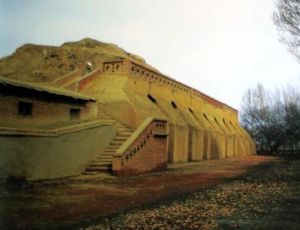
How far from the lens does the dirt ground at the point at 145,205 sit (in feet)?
24.2

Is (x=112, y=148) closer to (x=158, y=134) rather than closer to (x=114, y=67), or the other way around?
(x=158, y=134)

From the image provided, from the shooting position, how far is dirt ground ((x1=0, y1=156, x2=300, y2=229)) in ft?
24.2

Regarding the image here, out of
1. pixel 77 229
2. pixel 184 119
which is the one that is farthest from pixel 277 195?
pixel 184 119

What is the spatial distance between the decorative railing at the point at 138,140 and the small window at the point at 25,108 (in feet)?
14.4

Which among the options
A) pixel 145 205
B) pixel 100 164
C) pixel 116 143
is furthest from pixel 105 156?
pixel 145 205

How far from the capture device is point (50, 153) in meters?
14.7

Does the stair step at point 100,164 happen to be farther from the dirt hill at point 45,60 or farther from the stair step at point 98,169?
the dirt hill at point 45,60

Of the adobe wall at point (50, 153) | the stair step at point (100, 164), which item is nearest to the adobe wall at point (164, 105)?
the adobe wall at point (50, 153)

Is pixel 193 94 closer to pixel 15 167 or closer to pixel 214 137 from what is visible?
pixel 214 137

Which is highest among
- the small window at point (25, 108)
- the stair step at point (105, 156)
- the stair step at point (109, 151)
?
the small window at point (25, 108)

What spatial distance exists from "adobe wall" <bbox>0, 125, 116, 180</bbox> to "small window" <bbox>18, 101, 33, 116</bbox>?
2.53 metres

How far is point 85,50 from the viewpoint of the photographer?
49.5m

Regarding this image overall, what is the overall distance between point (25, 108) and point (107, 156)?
428 centimetres

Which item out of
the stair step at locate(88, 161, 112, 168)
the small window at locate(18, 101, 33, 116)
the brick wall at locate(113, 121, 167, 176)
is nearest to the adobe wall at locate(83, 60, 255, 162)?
→ the brick wall at locate(113, 121, 167, 176)
